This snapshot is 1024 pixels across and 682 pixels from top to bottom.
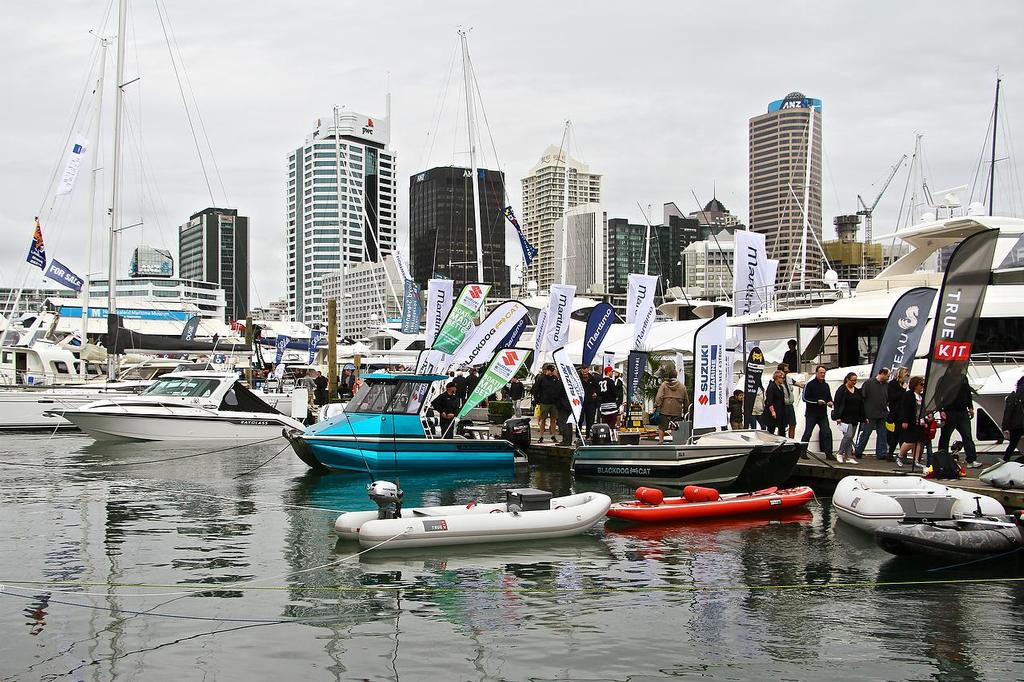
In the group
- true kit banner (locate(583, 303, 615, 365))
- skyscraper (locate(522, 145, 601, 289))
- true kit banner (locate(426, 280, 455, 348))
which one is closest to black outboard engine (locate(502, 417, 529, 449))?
true kit banner (locate(583, 303, 615, 365))

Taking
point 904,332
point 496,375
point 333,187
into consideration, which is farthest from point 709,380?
point 333,187

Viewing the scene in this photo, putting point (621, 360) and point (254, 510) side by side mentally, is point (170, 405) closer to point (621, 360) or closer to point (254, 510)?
point (254, 510)

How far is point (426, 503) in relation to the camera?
17.5 meters

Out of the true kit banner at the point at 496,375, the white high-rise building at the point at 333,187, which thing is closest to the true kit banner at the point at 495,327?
the true kit banner at the point at 496,375

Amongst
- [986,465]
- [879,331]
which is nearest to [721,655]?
[986,465]

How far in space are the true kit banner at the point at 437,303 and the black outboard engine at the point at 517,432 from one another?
29.5 feet

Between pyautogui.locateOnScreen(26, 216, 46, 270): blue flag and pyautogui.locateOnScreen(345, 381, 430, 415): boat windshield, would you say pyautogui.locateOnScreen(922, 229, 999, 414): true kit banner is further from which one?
pyautogui.locateOnScreen(26, 216, 46, 270): blue flag

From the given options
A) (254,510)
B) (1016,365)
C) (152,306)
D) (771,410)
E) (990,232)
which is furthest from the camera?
(152,306)

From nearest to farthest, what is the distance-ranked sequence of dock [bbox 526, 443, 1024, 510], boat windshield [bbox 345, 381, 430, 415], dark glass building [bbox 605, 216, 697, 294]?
dock [bbox 526, 443, 1024, 510] → boat windshield [bbox 345, 381, 430, 415] → dark glass building [bbox 605, 216, 697, 294]

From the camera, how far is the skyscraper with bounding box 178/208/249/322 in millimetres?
149275

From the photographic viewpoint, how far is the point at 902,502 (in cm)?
1347

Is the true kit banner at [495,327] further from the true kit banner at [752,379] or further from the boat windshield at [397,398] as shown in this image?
the true kit banner at [752,379]

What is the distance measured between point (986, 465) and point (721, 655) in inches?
429

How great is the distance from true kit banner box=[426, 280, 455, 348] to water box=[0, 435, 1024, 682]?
15702mm
